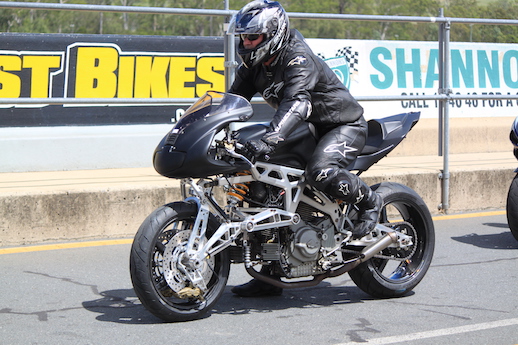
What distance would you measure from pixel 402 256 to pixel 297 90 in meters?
1.52

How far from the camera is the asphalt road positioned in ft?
15.0

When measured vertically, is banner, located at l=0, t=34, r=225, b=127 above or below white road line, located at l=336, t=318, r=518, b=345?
above

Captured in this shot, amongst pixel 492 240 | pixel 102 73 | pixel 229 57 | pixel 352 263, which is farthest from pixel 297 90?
pixel 102 73

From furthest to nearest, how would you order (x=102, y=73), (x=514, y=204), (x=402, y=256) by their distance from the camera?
(x=102, y=73) → (x=514, y=204) → (x=402, y=256)

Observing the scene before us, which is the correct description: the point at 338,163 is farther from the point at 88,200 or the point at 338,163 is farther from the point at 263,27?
the point at 88,200

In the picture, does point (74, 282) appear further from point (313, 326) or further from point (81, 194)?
point (313, 326)

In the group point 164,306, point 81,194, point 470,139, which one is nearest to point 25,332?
point 164,306

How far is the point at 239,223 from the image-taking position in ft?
16.0

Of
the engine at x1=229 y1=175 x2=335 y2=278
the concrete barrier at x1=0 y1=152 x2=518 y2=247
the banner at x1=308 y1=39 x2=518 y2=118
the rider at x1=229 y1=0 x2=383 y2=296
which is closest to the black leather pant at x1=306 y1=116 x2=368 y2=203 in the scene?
the rider at x1=229 y1=0 x2=383 y2=296

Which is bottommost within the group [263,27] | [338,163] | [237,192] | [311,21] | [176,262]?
[176,262]

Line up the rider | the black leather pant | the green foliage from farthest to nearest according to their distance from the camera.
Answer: the green foliage, the black leather pant, the rider

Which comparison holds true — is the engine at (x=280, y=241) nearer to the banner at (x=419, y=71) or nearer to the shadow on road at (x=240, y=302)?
the shadow on road at (x=240, y=302)

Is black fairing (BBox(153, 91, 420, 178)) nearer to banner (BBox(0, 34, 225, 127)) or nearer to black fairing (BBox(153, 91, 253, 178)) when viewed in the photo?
black fairing (BBox(153, 91, 253, 178))

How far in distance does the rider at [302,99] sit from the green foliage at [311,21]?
224 inches
